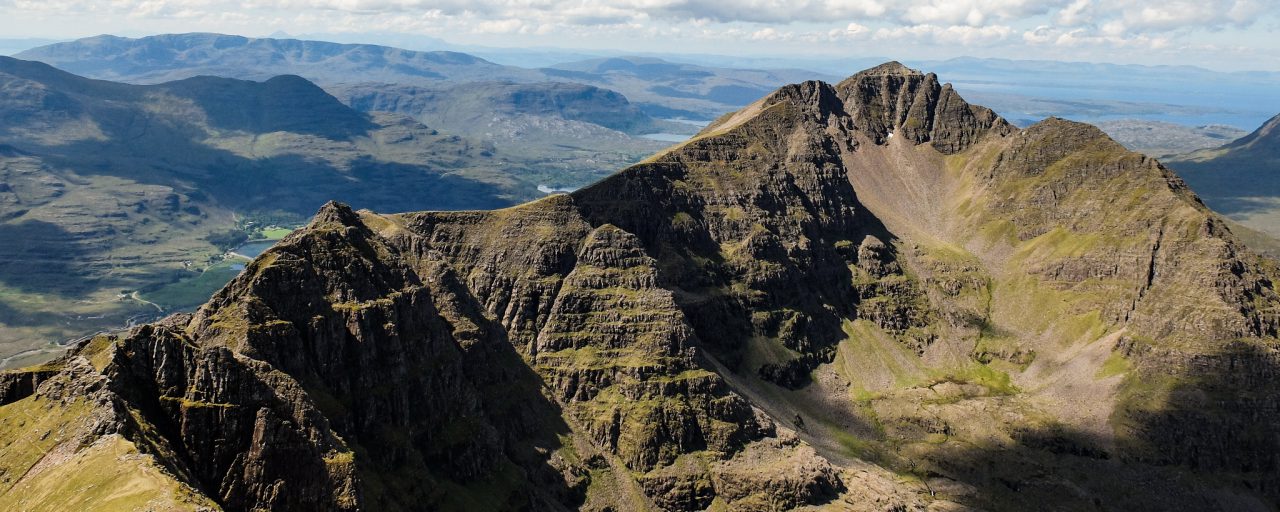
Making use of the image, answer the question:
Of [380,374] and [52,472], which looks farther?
[380,374]

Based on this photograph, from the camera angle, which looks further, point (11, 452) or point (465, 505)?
point (465, 505)

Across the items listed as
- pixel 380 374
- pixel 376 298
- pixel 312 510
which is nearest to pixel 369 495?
pixel 312 510

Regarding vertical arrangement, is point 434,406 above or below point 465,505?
above

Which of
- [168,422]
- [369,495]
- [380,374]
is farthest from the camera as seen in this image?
[380,374]

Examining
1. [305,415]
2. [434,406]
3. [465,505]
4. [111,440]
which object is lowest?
[465,505]

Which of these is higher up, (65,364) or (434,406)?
(65,364)

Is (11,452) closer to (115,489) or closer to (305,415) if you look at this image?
(115,489)

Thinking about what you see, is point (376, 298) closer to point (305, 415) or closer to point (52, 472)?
point (305, 415)

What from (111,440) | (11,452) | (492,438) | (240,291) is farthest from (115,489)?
(492,438)

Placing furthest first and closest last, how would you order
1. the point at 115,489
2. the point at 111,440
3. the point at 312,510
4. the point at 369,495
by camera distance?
the point at 369,495
the point at 312,510
the point at 111,440
the point at 115,489
